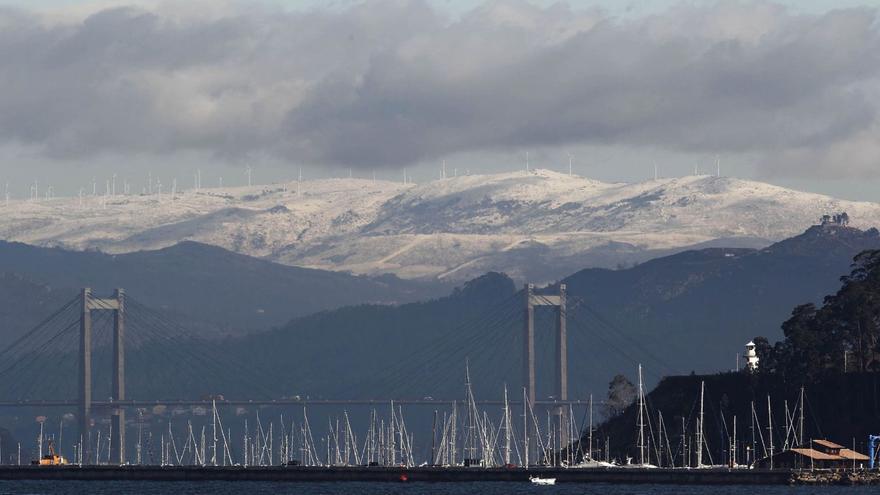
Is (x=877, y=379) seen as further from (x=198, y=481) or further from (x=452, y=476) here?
(x=198, y=481)

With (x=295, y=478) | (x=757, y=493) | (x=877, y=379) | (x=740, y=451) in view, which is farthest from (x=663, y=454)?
(x=757, y=493)

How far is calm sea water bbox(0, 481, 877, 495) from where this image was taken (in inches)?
6078

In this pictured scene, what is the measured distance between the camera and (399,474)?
183 metres

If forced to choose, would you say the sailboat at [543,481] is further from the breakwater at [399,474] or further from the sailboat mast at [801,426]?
the sailboat mast at [801,426]

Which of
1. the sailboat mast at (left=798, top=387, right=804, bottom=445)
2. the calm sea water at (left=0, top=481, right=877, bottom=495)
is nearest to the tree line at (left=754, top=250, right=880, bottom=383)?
the sailboat mast at (left=798, top=387, right=804, bottom=445)

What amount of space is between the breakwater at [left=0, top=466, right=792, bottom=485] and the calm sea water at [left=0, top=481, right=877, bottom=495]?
154cm

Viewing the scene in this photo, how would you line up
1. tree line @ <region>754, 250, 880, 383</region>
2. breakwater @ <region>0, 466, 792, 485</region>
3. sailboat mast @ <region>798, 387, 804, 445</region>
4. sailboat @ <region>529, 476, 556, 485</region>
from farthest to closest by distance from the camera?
tree line @ <region>754, 250, 880, 383</region>
sailboat mast @ <region>798, 387, 804, 445</region>
sailboat @ <region>529, 476, 556, 485</region>
breakwater @ <region>0, 466, 792, 485</region>

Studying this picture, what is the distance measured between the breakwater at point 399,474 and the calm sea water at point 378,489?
5.05 ft

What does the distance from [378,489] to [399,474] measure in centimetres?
1418

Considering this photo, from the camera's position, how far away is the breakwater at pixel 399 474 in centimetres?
16338

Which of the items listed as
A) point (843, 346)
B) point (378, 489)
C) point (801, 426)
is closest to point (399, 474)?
point (378, 489)

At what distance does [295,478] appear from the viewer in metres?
186

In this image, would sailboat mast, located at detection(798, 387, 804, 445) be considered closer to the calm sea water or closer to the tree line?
the tree line

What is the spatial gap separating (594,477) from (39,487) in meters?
41.1
